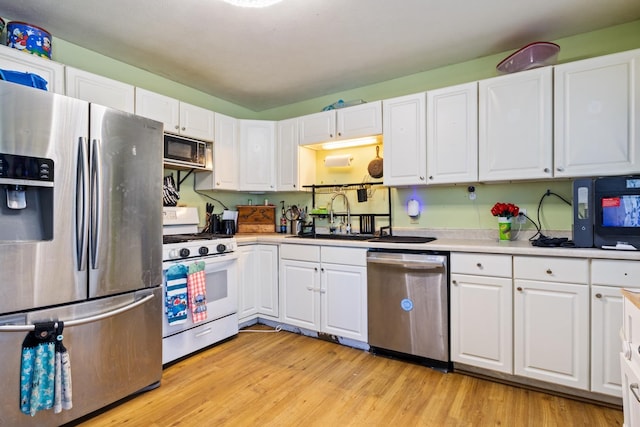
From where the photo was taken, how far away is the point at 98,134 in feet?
6.05

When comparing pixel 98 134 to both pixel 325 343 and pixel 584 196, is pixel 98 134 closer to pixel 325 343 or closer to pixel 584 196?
pixel 325 343

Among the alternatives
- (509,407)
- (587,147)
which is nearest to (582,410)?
(509,407)

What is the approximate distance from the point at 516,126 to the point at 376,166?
125 centimetres

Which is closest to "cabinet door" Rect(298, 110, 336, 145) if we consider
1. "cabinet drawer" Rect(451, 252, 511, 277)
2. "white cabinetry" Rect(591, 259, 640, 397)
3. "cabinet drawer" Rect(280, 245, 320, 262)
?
"cabinet drawer" Rect(280, 245, 320, 262)

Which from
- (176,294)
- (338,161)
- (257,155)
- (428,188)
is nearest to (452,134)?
(428,188)

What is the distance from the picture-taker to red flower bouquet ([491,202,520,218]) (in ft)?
8.10

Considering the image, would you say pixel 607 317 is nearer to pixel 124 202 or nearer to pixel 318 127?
pixel 318 127

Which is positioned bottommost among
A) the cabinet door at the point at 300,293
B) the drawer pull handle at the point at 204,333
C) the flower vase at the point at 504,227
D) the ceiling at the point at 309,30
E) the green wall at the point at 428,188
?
the drawer pull handle at the point at 204,333

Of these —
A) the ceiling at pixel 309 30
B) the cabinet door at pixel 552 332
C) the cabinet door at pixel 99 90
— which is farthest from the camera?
the cabinet door at pixel 99 90

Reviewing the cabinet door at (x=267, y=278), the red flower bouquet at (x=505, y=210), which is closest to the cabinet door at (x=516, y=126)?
the red flower bouquet at (x=505, y=210)

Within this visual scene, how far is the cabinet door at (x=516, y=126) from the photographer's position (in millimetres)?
2244

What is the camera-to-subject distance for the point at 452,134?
259cm

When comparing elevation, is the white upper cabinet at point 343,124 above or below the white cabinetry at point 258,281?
above

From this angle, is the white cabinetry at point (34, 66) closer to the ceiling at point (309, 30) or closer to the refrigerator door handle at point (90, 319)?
the ceiling at point (309, 30)
